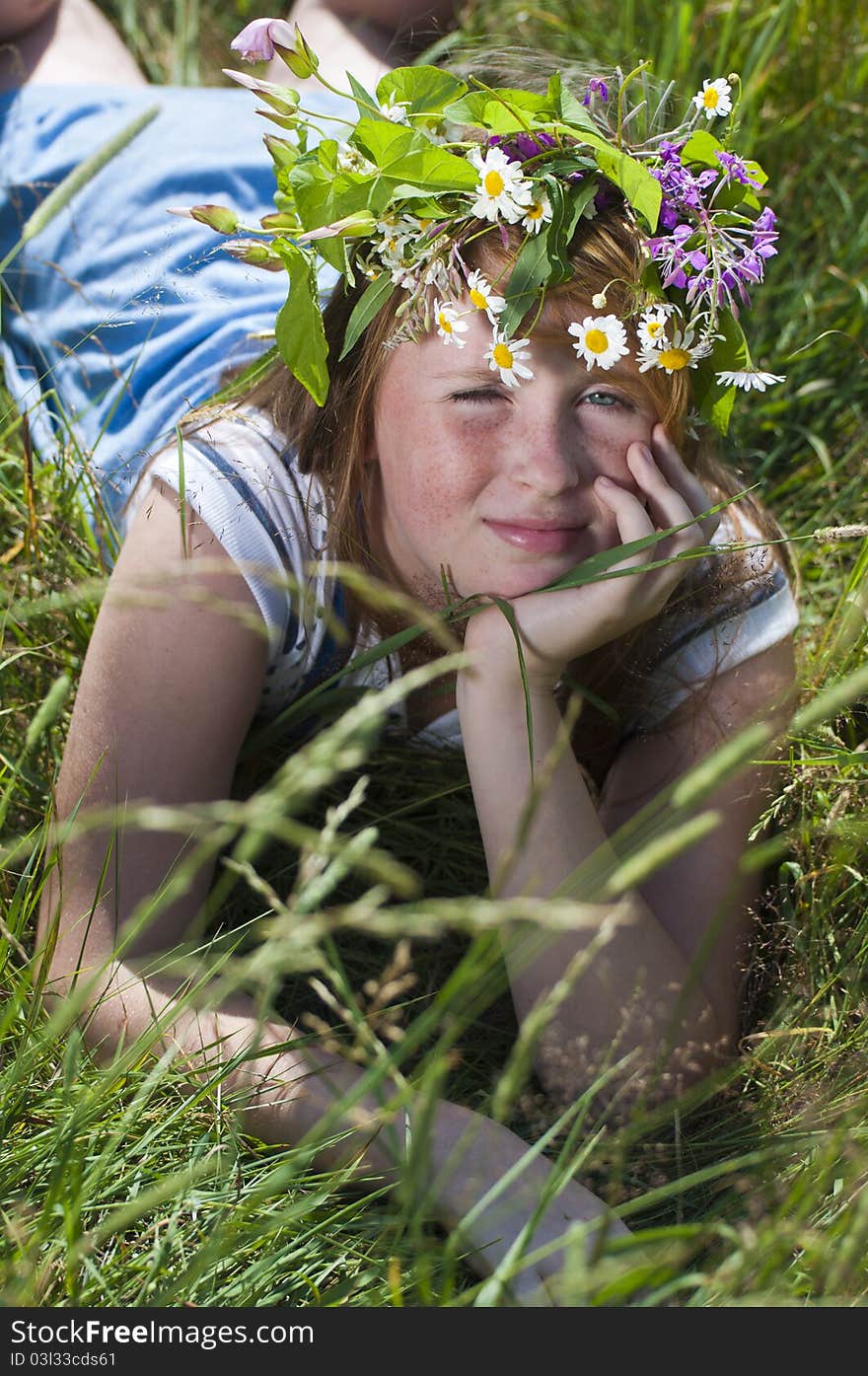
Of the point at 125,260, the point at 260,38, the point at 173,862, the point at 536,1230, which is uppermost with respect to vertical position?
the point at 260,38

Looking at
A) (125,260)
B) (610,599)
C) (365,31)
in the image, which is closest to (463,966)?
(610,599)

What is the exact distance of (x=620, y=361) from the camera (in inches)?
63.5

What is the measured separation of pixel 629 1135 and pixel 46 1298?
2.23 ft

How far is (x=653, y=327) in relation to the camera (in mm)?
1552

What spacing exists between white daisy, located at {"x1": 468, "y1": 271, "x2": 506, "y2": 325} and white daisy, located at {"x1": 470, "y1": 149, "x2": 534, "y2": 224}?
8cm

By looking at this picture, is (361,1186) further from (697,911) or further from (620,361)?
(620,361)

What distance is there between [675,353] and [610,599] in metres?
0.33

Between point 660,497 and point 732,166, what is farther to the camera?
point 660,497

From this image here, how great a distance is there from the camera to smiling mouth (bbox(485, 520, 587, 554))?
1.66 meters

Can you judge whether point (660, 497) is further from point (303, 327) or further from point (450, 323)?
point (303, 327)

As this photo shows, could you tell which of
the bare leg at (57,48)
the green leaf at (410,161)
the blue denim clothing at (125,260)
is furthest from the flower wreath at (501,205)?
the bare leg at (57,48)

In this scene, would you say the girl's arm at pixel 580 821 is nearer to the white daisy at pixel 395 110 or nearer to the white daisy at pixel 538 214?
the white daisy at pixel 538 214

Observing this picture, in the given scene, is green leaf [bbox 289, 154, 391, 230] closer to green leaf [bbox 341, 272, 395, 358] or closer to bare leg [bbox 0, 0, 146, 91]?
green leaf [bbox 341, 272, 395, 358]
